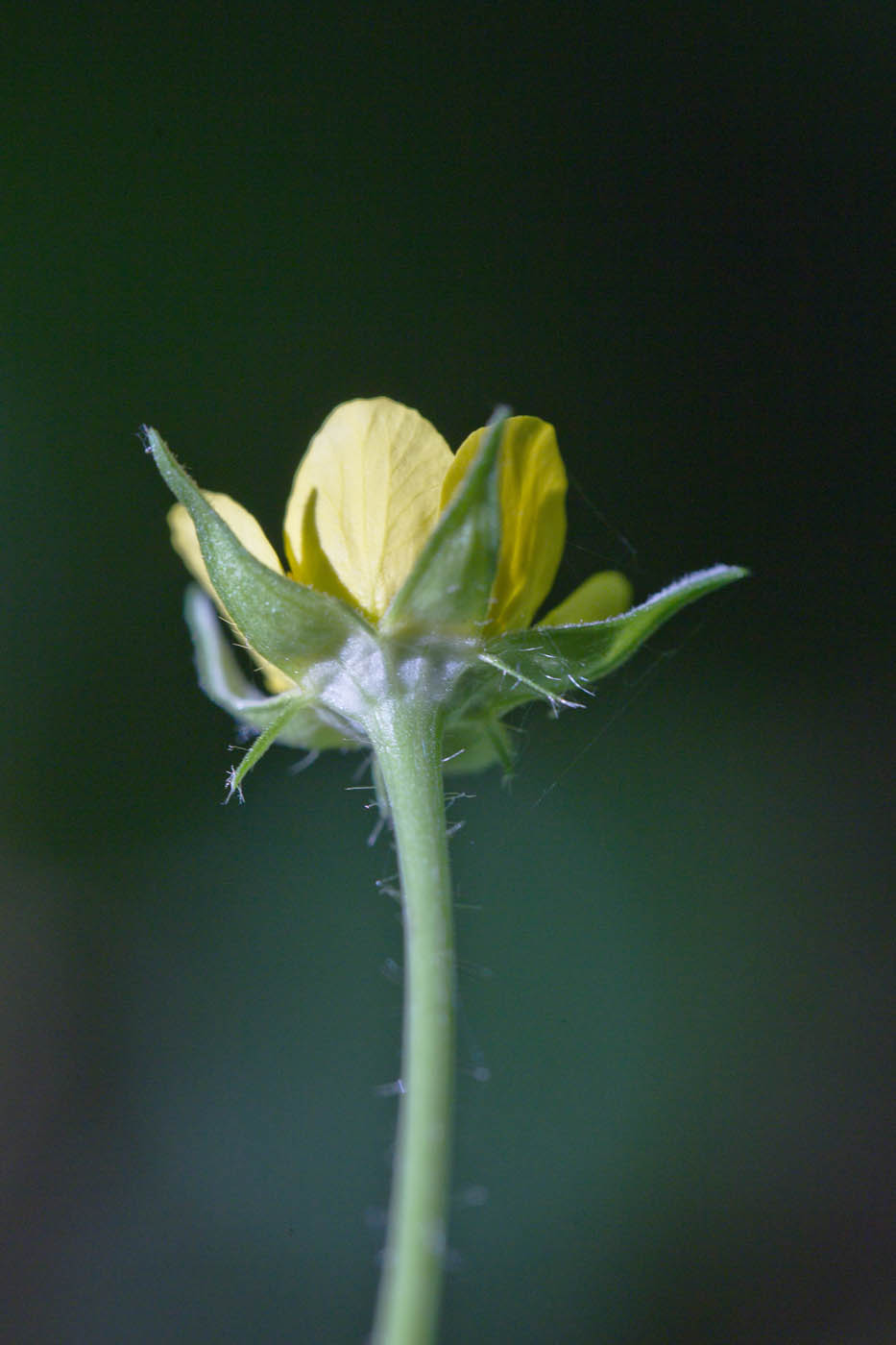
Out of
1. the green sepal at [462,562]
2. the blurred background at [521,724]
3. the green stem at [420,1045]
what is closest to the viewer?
the green stem at [420,1045]

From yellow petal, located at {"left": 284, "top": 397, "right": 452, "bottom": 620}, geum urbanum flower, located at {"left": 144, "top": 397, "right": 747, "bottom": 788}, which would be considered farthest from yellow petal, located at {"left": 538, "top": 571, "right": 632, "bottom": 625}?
yellow petal, located at {"left": 284, "top": 397, "right": 452, "bottom": 620}

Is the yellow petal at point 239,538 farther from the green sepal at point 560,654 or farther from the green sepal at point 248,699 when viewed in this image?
the green sepal at point 560,654

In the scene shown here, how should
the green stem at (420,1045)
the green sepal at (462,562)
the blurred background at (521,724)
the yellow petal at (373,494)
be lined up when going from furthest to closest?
the blurred background at (521,724)
the yellow petal at (373,494)
the green sepal at (462,562)
the green stem at (420,1045)

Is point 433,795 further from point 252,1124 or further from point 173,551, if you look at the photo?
point 173,551

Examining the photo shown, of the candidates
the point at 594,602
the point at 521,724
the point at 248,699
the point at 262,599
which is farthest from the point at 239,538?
the point at 521,724

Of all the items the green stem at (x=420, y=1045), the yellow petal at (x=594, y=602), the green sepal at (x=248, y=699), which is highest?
the yellow petal at (x=594, y=602)

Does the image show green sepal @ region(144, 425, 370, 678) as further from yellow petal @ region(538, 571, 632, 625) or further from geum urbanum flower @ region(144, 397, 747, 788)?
yellow petal @ region(538, 571, 632, 625)

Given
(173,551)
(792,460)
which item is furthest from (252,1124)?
(792,460)

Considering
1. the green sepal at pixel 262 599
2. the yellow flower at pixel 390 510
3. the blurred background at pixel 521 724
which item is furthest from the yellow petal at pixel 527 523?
the blurred background at pixel 521 724
